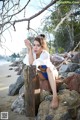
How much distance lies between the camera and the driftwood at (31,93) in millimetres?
4645

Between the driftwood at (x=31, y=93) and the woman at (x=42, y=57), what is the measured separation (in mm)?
300

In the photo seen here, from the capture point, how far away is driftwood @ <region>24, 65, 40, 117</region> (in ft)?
15.2

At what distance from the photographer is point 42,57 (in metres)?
4.26

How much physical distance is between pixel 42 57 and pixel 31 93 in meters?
0.82

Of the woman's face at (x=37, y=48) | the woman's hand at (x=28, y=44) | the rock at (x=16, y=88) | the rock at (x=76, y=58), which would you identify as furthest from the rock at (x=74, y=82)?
the rock at (x=76, y=58)

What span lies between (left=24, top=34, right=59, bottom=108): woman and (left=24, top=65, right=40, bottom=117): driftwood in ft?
0.99

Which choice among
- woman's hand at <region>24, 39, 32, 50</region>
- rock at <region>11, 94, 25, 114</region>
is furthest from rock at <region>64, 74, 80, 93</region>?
woman's hand at <region>24, 39, 32, 50</region>

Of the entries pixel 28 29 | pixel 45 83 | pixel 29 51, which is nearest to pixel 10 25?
pixel 28 29

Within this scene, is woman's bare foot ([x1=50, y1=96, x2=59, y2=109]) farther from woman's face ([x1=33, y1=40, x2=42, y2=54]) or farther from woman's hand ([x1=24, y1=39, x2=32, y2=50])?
woman's hand ([x1=24, y1=39, x2=32, y2=50])

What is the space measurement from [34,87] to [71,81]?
2.89ft

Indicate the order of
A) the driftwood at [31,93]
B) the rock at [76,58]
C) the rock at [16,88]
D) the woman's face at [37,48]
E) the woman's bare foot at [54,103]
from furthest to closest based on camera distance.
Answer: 1. the rock at [76,58]
2. the rock at [16,88]
3. the driftwood at [31,93]
4. the woman's face at [37,48]
5. the woman's bare foot at [54,103]

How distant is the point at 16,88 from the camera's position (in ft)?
22.7

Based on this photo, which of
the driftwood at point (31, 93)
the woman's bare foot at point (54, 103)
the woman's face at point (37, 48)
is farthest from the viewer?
the driftwood at point (31, 93)

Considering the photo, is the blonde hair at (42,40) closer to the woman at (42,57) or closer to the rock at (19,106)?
the woman at (42,57)
